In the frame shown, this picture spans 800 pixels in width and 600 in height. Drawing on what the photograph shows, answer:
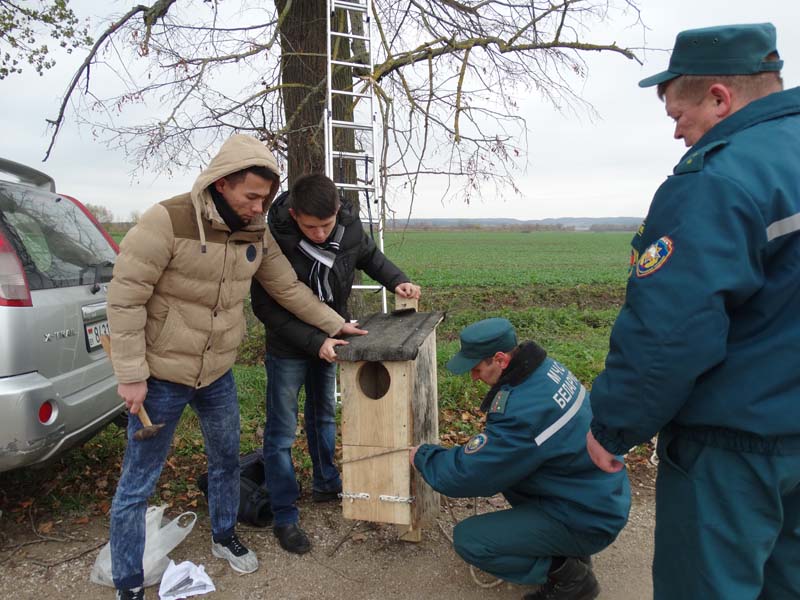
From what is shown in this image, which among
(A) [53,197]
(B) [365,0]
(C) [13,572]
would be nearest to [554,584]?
(C) [13,572]

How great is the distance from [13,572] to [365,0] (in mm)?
5260

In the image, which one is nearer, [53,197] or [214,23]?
[53,197]

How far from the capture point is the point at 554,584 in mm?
2646

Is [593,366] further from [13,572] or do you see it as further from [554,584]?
[13,572]

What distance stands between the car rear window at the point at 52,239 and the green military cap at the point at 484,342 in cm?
209

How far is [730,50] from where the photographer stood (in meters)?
1.59

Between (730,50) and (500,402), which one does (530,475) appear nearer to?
(500,402)

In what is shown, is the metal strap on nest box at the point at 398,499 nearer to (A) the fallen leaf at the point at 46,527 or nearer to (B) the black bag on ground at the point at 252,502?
(B) the black bag on ground at the point at 252,502

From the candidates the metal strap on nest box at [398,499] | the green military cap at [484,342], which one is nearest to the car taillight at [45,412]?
the metal strap on nest box at [398,499]

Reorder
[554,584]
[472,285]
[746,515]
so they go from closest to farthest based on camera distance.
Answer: [746,515], [554,584], [472,285]

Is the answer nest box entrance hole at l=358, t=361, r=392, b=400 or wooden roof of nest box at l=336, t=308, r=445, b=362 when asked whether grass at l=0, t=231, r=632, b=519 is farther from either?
wooden roof of nest box at l=336, t=308, r=445, b=362

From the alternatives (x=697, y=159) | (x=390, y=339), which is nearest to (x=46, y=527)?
(x=390, y=339)

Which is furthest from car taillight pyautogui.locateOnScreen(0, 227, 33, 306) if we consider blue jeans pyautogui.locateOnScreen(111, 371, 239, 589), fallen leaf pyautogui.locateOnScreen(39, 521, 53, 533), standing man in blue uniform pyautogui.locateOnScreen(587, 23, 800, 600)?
standing man in blue uniform pyautogui.locateOnScreen(587, 23, 800, 600)

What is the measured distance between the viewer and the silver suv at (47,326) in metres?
2.65
